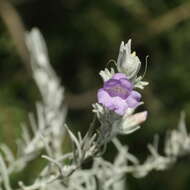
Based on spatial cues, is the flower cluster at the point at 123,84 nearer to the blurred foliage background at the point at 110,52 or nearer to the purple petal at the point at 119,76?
the purple petal at the point at 119,76

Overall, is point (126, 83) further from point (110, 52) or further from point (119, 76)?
point (110, 52)

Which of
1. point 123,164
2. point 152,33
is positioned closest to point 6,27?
point 152,33

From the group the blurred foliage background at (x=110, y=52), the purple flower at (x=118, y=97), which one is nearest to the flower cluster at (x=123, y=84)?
the purple flower at (x=118, y=97)

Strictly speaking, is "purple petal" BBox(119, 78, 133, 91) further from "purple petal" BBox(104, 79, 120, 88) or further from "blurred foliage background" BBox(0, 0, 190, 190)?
"blurred foliage background" BBox(0, 0, 190, 190)

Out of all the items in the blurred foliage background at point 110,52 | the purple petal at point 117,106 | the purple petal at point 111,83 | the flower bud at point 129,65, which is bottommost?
the purple petal at point 117,106

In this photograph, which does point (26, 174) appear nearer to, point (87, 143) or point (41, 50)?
point (41, 50)

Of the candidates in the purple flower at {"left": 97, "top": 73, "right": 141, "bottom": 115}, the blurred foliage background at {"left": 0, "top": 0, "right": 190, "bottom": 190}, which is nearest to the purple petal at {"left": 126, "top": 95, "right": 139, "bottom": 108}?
the purple flower at {"left": 97, "top": 73, "right": 141, "bottom": 115}
